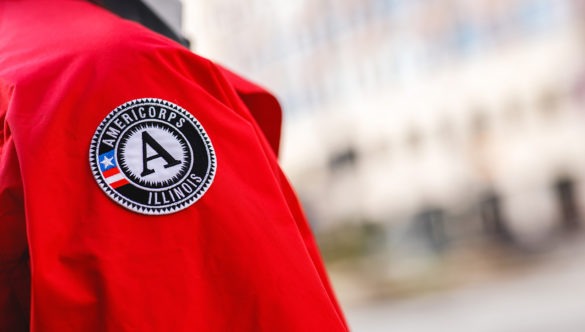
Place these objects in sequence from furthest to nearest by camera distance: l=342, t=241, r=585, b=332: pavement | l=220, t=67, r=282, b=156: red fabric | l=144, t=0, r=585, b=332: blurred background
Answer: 1. l=144, t=0, r=585, b=332: blurred background
2. l=342, t=241, r=585, b=332: pavement
3. l=220, t=67, r=282, b=156: red fabric

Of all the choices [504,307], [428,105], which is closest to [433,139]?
[428,105]

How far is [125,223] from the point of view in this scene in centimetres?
103

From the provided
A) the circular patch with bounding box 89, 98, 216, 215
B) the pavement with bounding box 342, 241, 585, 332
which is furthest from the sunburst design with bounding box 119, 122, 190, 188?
the pavement with bounding box 342, 241, 585, 332

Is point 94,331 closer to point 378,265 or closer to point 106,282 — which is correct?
point 106,282

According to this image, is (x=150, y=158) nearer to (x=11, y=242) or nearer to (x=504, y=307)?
(x=11, y=242)

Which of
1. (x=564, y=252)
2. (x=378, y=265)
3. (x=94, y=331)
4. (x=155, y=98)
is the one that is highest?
(x=155, y=98)

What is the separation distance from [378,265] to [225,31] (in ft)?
53.0

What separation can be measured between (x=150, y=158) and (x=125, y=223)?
0.31 ft

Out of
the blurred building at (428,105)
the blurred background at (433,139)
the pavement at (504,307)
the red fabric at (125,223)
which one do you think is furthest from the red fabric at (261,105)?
the blurred building at (428,105)

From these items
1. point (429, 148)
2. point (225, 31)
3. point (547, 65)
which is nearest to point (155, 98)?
point (547, 65)

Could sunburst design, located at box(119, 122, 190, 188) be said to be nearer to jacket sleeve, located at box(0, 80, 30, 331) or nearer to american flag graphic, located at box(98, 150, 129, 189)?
american flag graphic, located at box(98, 150, 129, 189)

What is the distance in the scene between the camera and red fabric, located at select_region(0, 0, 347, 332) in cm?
100

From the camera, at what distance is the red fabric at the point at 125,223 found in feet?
3.29

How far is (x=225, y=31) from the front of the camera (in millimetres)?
38500
